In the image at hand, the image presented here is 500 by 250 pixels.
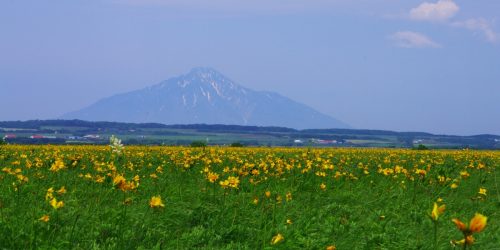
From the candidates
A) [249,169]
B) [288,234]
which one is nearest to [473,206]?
[249,169]

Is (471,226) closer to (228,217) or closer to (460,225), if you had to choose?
(460,225)

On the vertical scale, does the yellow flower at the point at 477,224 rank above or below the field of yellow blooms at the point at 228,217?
above

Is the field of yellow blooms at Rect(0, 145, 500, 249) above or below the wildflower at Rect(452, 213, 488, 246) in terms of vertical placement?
below

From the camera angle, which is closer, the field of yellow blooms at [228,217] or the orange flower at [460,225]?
the orange flower at [460,225]

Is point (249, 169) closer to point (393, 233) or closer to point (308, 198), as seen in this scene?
point (308, 198)

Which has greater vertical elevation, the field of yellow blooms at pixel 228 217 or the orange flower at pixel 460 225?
the orange flower at pixel 460 225

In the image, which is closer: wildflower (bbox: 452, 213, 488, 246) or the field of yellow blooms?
wildflower (bbox: 452, 213, 488, 246)

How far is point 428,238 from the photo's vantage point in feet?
20.5

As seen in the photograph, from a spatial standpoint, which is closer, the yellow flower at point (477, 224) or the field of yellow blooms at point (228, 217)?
the yellow flower at point (477, 224)

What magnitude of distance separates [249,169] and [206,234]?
9.79 feet

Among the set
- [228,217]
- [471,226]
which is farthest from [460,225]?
[228,217]

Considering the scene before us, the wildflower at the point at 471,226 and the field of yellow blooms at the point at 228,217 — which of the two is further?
the field of yellow blooms at the point at 228,217

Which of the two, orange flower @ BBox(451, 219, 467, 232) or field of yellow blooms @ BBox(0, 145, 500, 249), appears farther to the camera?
field of yellow blooms @ BBox(0, 145, 500, 249)

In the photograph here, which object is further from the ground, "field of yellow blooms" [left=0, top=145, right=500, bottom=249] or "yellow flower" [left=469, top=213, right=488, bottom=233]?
"yellow flower" [left=469, top=213, right=488, bottom=233]
